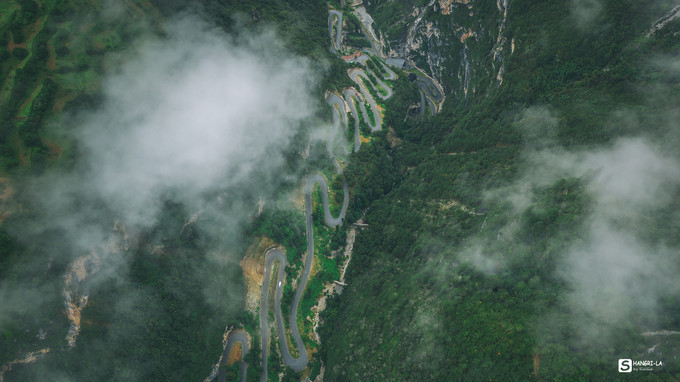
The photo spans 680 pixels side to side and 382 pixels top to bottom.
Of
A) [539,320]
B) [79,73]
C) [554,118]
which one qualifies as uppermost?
[79,73]

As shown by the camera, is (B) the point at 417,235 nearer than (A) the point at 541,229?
No

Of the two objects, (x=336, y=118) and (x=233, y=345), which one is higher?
(x=336, y=118)

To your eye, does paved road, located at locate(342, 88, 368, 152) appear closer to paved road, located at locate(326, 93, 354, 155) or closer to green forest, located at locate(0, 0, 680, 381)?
paved road, located at locate(326, 93, 354, 155)

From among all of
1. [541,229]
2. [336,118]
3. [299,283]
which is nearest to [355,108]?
[336,118]

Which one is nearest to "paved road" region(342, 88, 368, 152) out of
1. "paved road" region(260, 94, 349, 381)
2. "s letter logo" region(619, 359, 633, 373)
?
"paved road" region(260, 94, 349, 381)

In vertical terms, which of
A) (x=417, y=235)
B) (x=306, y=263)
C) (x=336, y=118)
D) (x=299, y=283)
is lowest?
(x=299, y=283)

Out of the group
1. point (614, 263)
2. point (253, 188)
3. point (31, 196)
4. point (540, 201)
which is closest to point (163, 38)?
point (253, 188)

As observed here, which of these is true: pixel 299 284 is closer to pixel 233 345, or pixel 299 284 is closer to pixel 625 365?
pixel 233 345

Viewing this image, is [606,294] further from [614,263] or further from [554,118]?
[554,118]

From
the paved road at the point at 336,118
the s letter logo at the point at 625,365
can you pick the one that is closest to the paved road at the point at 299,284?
the paved road at the point at 336,118
